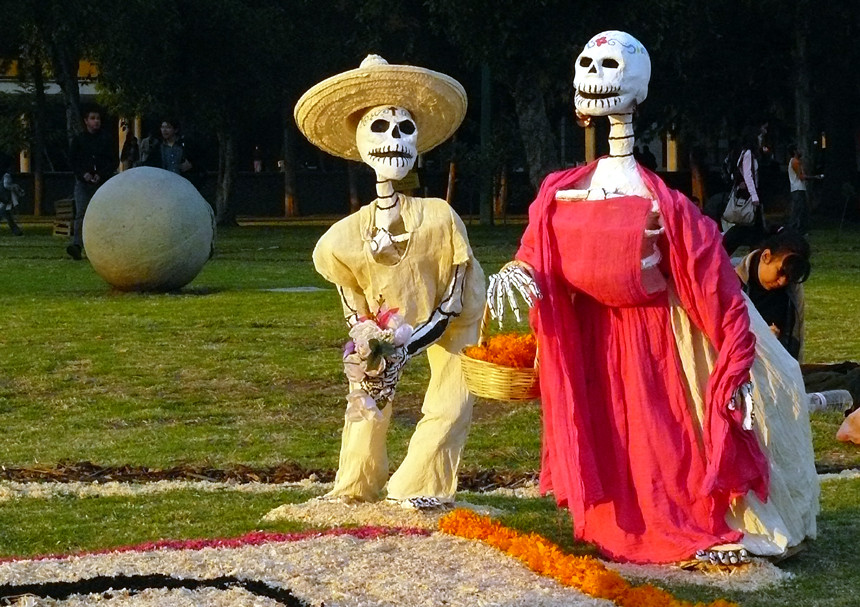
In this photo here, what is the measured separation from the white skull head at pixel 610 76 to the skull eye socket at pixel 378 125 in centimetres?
99

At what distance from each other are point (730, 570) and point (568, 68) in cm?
2082

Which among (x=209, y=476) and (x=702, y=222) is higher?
(x=702, y=222)

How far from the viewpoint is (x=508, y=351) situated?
6.52 meters

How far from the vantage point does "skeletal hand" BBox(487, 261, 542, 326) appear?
6.04 metres

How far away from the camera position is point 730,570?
6141 millimetres

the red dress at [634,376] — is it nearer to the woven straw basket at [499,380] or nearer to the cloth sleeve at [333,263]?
the woven straw basket at [499,380]

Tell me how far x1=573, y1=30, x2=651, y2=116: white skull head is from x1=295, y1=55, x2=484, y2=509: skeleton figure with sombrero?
0.82m

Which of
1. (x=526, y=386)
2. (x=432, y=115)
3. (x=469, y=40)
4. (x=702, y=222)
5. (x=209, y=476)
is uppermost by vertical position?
(x=469, y=40)

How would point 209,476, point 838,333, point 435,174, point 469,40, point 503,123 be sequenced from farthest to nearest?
point 435,174
point 503,123
point 469,40
point 838,333
point 209,476

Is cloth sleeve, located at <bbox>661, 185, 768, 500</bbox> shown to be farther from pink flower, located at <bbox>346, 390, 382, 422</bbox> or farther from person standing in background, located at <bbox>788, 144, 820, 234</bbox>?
person standing in background, located at <bbox>788, 144, 820, 234</bbox>

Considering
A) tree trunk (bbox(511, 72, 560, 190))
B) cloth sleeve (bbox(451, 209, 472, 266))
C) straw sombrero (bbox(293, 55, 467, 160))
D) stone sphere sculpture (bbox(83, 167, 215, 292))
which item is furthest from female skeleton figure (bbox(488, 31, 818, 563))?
tree trunk (bbox(511, 72, 560, 190))

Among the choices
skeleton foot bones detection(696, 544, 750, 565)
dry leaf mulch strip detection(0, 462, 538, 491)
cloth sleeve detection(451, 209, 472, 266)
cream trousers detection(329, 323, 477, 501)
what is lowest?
dry leaf mulch strip detection(0, 462, 538, 491)

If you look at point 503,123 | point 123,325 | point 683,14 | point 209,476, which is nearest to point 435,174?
point 503,123

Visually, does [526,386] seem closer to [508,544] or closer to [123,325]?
[508,544]
